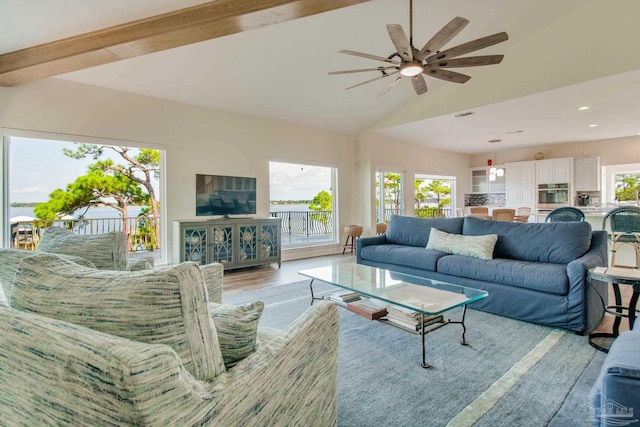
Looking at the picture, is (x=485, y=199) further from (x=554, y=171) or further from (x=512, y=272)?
(x=512, y=272)

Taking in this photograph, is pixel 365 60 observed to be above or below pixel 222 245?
above

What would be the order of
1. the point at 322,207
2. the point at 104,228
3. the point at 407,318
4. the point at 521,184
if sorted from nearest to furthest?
the point at 407,318
the point at 104,228
the point at 322,207
the point at 521,184

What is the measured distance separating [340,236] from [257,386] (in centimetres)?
599

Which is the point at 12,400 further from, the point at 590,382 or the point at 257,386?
the point at 590,382

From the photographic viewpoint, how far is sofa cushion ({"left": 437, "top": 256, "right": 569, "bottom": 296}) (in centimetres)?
265

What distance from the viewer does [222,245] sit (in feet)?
15.6

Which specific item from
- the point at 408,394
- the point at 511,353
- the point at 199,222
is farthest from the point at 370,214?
the point at 408,394

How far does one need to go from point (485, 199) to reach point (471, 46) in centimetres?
781

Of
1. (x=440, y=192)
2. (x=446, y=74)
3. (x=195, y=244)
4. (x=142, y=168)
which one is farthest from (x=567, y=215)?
(x=142, y=168)

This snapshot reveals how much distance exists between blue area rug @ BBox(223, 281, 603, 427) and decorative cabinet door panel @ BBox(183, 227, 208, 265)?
6.87 feet

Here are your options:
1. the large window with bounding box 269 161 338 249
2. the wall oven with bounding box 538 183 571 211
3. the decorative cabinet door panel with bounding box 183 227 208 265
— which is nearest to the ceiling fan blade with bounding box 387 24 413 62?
the decorative cabinet door panel with bounding box 183 227 208 265

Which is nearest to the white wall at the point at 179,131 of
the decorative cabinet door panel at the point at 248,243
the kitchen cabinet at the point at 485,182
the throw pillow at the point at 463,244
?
the decorative cabinet door panel at the point at 248,243

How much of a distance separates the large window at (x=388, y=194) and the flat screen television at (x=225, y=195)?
3230 mm

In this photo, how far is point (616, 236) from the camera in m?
4.38
